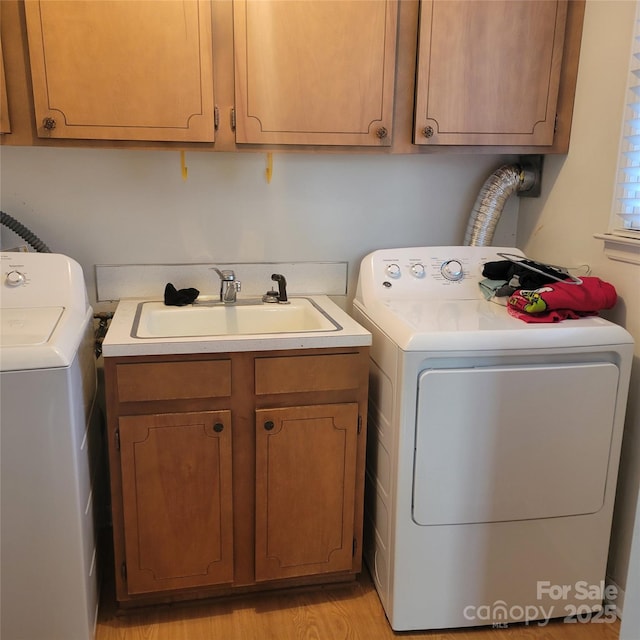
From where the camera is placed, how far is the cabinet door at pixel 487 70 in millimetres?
1959

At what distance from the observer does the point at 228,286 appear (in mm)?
2168

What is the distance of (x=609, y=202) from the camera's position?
6.43ft

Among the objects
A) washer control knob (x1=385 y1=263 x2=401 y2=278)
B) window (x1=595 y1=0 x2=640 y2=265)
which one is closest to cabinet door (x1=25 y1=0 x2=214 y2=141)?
washer control knob (x1=385 y1=263 x2=401 y2=278)

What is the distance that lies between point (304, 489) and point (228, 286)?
75cm

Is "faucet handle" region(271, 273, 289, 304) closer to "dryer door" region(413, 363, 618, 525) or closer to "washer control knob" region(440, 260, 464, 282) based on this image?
"washer control knob" region(440, 260, 464, 282)

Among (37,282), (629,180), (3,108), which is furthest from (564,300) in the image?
(3,108)

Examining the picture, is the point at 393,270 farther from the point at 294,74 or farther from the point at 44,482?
the point at 44,482

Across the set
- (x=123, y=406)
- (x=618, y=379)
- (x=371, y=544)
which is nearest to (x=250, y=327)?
(x=123, y=406)

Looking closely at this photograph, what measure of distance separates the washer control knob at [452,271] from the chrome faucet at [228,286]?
74cm

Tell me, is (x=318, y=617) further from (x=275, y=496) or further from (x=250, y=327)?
(x=250, y=327)

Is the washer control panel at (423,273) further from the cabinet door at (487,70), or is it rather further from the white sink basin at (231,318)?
the cabinet door at (487,70)

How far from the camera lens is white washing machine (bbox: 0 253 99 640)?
1.50 m

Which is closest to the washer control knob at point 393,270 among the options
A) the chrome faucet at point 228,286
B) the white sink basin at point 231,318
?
the white sink basin at point 231,318

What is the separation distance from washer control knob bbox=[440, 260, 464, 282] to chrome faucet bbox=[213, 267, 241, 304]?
2.44ft
